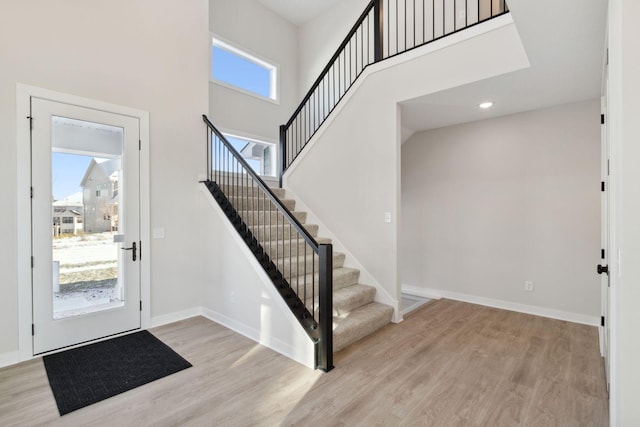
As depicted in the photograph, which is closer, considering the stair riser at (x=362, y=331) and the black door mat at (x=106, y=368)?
the black door mat at (x=106, y=368)

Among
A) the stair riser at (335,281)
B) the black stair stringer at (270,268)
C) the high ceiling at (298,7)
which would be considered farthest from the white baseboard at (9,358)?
the high ceiling at (298,7)

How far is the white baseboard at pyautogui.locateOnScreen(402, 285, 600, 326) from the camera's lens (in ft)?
12.2

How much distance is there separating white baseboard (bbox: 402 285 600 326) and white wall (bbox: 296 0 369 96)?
4.83 metres

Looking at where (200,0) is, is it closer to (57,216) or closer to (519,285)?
(57,216)

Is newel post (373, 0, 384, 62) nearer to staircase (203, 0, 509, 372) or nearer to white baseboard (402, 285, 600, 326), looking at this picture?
staircase (203, 0, 509, 372)

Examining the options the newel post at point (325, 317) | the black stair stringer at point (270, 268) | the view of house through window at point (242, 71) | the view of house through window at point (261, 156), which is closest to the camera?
the newel post at point (325, 317)

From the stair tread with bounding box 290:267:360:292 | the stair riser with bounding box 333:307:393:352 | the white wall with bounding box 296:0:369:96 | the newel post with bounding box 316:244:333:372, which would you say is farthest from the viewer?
the white wall with bounding box 296:0:369:96

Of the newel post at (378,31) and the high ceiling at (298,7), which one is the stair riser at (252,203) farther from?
the high ceiling at (298,7)

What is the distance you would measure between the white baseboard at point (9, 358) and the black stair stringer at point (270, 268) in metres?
Result: 2.19

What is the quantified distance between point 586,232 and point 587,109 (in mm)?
1448

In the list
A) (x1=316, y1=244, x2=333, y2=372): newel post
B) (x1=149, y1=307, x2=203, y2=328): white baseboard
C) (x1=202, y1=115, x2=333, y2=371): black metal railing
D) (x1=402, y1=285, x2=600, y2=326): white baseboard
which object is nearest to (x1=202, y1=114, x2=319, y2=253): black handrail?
(x1=202, y1=115, x2=333, y2=371): black metal railing

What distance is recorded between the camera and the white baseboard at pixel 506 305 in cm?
373

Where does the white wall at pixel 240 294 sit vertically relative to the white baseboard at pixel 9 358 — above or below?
above

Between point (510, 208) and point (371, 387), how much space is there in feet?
10.4
